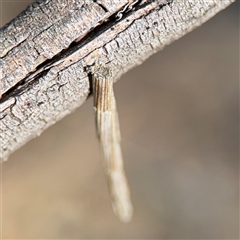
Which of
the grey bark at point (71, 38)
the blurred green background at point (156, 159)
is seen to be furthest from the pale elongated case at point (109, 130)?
the blurred green background at point (156, 159)

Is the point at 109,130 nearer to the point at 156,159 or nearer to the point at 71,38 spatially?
the point at 71,38

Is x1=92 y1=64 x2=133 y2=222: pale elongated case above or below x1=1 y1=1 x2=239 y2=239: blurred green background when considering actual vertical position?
below

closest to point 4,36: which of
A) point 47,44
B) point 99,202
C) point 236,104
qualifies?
point 47,44

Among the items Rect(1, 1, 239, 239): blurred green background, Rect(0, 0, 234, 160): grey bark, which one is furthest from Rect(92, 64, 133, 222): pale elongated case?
Rect(1, 1, 239, 239): blurred green background

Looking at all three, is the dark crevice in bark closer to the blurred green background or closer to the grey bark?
the grey bark

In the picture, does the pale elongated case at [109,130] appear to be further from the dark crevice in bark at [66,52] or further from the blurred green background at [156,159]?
the blurred green background at [156,159]

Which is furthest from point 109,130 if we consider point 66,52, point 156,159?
point 156,159
